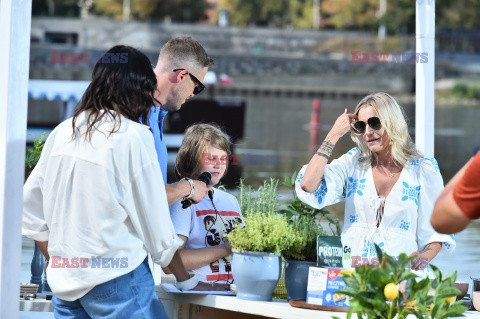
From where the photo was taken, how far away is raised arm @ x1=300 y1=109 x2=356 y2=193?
306 centimetres

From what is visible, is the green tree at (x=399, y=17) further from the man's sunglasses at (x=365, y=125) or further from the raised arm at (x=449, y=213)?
the raised arm at (x=449, y=213)

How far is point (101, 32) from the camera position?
208ft

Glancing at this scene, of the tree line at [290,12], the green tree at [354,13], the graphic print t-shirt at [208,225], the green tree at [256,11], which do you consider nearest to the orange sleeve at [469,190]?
the graphic print t-shirt at [208,225]

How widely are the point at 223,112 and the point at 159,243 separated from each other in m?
19.3

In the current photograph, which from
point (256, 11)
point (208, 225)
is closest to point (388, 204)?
point (208, 225)

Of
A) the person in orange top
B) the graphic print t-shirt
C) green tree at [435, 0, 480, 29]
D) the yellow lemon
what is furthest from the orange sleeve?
green tree at [435, 0, 480, 29]

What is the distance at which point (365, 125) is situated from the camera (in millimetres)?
3127

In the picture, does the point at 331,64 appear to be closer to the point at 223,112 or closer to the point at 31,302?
the point at 223,112

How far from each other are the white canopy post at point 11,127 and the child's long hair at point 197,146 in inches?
27.5

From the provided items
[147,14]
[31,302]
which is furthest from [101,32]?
[31,302]

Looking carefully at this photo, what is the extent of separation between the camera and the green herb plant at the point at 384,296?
2.35m

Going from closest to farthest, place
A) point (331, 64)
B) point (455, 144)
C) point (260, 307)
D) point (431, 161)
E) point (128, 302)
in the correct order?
point (128, 302) < point (260, 307) < point (431, 161) < point (455, 144) < point (331, 64)

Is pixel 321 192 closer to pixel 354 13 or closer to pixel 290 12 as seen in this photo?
pixel 354 13

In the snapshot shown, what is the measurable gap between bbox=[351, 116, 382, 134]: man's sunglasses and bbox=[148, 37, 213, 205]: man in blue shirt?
586 millimetres
